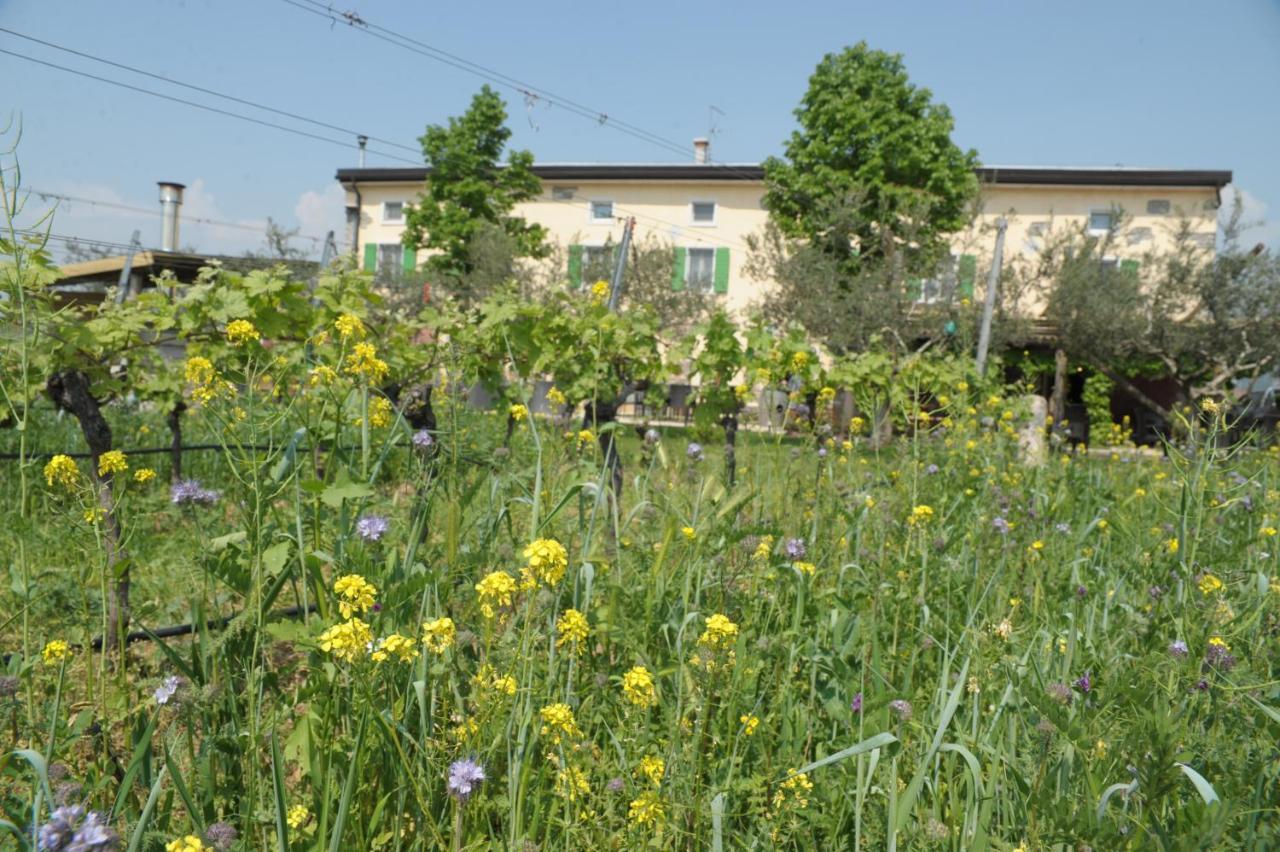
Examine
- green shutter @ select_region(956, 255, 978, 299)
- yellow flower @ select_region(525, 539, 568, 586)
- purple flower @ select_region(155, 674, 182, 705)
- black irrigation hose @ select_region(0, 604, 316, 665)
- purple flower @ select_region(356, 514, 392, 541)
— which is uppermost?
green shutter @ select_region(956, 255, 978, 299)

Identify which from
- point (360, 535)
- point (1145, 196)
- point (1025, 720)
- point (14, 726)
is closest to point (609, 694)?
point (360, 535)

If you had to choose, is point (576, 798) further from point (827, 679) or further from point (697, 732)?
point (827, 679)

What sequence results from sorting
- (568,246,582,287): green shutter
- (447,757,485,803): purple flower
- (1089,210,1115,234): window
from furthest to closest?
(1089,210,1115,234): window, (568,246,582,287): green shutter, (447,757,485,803): purple flower

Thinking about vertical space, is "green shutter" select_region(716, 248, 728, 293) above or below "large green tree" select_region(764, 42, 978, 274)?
below

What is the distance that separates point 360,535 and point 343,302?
2.53 m

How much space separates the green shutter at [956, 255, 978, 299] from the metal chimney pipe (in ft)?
65.3

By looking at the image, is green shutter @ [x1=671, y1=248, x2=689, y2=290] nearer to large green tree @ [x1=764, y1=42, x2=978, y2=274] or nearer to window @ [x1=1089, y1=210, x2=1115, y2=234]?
large green tree @ [x1=764, y1=42, x2=978, y2=274]

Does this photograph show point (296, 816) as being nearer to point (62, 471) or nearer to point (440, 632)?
point (440, 632)

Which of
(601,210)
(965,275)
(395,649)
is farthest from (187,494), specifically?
(601,210)

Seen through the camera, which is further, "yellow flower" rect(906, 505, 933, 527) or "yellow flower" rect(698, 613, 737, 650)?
"yellow flower" rect(906, 505, 933, 527)

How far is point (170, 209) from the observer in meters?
24.0

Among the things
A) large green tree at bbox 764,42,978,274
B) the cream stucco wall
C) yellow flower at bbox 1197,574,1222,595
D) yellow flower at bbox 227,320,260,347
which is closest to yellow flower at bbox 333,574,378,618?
yellow flower at bbox 227,320,260,347

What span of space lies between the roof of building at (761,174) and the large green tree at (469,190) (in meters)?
3.28

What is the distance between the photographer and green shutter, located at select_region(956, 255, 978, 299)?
17031 millimetres
